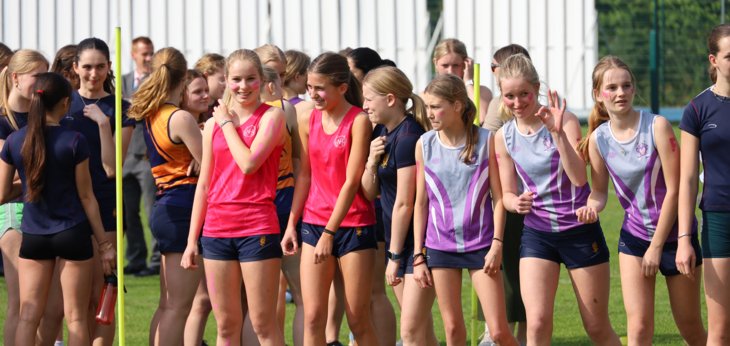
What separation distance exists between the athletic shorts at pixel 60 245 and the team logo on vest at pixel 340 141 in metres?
1.42

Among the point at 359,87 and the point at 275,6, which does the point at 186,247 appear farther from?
the point at 275,6

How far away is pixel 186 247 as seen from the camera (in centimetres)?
728

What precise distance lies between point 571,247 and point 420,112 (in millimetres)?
1171

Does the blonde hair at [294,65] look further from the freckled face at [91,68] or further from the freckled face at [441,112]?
the freckled face at [441,112]

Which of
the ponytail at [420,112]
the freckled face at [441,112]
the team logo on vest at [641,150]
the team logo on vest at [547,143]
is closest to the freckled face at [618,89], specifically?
the team logo on vest at [641,150]

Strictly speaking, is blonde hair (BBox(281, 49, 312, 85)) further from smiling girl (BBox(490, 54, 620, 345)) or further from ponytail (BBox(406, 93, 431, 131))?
smiling girl (BBox(490, 54, 620, 345))

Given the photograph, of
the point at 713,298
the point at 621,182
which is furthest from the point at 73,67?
the point at 713,298

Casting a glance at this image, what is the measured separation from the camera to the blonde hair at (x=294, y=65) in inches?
341

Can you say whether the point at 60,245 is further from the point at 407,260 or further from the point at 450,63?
the point at 450,63

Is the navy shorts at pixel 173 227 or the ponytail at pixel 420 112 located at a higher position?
the ponytail at pixel 420 112

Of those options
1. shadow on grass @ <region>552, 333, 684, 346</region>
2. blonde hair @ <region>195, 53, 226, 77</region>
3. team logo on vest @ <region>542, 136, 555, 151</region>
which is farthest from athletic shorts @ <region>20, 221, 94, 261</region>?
shadow on grass @ <region>552, 333, 684, 346</region>

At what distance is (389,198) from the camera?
290 inches

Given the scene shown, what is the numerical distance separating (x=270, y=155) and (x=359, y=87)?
33.9 inches

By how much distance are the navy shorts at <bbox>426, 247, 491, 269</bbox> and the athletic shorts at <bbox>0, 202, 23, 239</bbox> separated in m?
2.45
